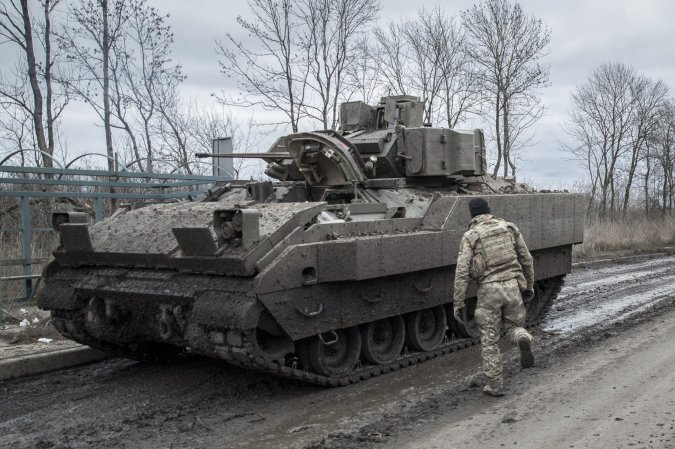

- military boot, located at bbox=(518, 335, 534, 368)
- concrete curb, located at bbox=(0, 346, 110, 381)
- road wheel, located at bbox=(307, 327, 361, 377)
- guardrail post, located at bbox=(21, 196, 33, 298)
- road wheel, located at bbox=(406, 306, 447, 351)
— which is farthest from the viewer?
guardrail post, located at bbox=(21, 196, 33, 298)

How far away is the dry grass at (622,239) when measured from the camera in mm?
21828

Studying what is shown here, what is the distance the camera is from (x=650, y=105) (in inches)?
1218

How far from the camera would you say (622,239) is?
2384 centimetres

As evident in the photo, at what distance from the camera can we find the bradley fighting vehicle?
6.11 metres

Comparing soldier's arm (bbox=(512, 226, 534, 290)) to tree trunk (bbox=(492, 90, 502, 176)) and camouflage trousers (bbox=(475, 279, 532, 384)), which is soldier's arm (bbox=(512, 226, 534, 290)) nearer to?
camouflage trousers (bbox=(475, 279, 532, 384))

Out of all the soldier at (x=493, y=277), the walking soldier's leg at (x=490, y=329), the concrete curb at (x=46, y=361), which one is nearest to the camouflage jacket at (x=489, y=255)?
the soldier at (x=493, y=277)

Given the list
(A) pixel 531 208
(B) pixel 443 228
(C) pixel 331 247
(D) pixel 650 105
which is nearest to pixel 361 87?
(A) pixel 531 208

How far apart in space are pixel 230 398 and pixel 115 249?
182 cm

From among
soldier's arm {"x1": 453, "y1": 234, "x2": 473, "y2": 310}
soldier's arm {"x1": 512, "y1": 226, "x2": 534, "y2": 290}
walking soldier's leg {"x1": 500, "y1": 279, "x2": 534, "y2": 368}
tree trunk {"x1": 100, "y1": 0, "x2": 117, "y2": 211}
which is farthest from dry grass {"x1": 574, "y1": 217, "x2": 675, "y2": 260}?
soldier's arm {"x1": 453, "y1": 234, "x2": 473, "y2": 310}

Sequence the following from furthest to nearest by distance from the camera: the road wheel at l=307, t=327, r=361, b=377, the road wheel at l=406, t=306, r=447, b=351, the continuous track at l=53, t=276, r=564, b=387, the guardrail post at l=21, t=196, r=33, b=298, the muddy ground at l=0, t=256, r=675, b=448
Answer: the guardrail post at l=21, t=196, r=33, b=298 → the road wheel at l=406, t=306, r=447, b=351 → the road wheel at l=307, t=327, r=361, b=377 → the continuous track at l=53, t=276, r=564, b=387 → the muddy ground at l=0, t=256, r=675, b=448

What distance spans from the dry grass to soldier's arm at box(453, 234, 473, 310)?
14.4 metres

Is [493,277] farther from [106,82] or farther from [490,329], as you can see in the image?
[106,82]

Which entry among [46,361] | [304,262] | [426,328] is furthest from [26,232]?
[426,328]

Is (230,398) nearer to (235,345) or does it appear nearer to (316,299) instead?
(235,345)
